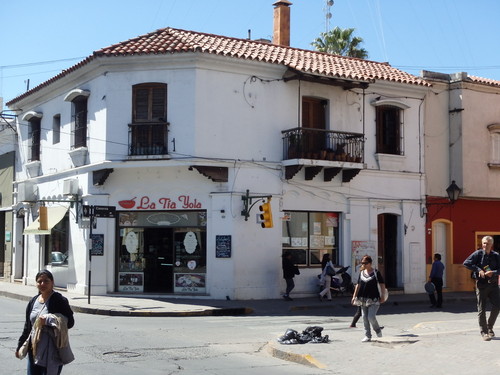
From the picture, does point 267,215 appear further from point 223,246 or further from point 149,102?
point 149,102

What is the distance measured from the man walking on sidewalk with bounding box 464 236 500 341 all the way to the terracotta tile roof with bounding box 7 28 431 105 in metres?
11.2

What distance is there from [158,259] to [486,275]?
42.6 ft

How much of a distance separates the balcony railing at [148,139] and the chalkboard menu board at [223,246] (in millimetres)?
3318

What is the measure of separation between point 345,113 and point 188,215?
22.1 feet

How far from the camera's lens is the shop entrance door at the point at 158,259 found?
22.9 meters

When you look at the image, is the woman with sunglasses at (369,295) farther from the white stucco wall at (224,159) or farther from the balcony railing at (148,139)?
the balcony railing at (148,139)

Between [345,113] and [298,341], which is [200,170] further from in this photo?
[298,341]

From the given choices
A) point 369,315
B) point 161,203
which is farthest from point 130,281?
point 369,315

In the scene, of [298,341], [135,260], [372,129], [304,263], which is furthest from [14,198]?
[298,341]

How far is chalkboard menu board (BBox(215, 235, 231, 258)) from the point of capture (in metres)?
21.8

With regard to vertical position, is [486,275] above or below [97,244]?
below

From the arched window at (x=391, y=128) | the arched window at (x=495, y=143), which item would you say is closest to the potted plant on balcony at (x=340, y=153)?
the arched window at (x=391, y=128)

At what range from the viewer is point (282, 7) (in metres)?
27.9

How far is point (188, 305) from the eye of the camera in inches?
801
